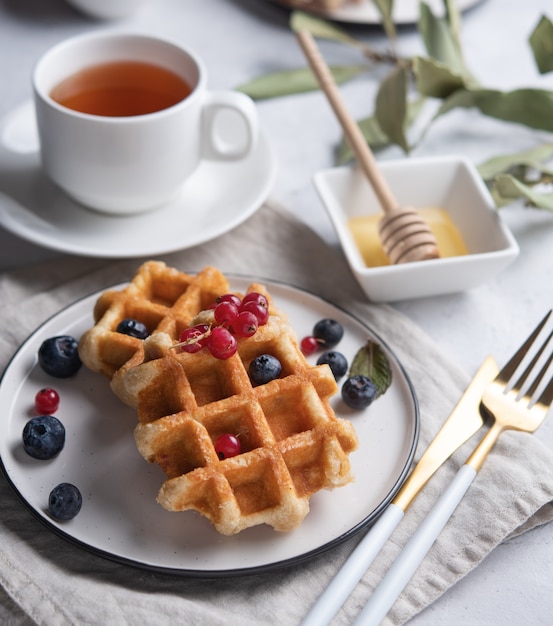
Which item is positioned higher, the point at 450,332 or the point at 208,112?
the point at 208,112

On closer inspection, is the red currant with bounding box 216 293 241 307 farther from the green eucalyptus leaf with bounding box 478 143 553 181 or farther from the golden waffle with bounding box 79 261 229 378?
the green eucalyptus leaf with bounding box 478 143 553 181

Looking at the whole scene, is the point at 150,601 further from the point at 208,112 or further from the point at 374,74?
the point at 374,74

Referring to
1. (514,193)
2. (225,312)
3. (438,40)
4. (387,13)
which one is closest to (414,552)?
(225,312)

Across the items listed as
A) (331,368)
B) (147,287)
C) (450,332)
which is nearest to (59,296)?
(147,287)

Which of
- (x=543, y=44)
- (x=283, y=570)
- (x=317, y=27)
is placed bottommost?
(x=283, y=570)

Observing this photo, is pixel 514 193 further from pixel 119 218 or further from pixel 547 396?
pixel 119 218

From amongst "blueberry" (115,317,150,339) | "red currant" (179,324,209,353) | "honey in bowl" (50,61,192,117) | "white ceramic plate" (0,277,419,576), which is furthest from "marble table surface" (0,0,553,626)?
"red currant" (179,324,209,353)
